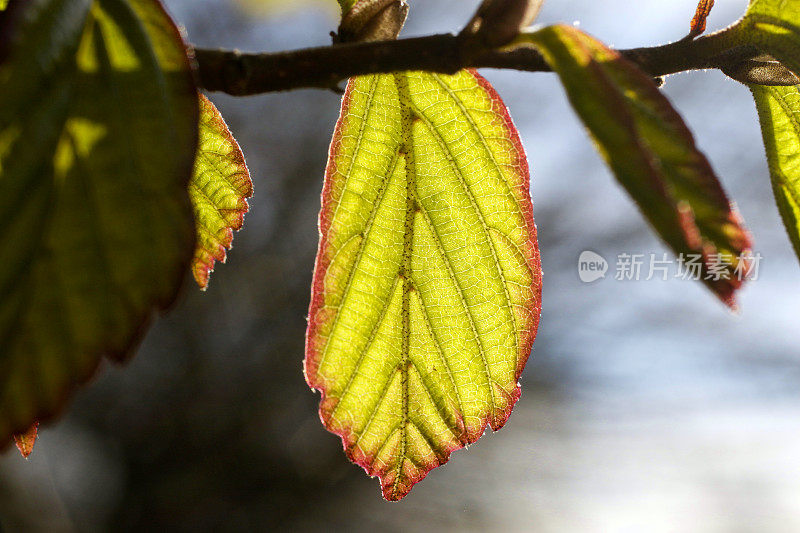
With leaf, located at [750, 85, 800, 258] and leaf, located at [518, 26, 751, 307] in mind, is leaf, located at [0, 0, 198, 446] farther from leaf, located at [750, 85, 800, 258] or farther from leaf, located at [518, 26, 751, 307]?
leaf, located at [750, 85, 800, 258]

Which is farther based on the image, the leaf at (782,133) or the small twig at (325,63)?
the leaf at (782,133)

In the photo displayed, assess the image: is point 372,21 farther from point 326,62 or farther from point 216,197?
point 216,197

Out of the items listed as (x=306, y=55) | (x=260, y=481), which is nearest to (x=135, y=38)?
(x=306, y=55)

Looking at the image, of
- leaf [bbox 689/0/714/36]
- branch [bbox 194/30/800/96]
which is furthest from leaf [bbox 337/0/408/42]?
leaf [bbox 689/0/714/36]

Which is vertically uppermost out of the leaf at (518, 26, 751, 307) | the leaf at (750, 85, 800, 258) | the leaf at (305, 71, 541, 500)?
the leaf at (518, 26, 751, 307)

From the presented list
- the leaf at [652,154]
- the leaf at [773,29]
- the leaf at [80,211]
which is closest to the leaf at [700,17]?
the leaf at [773,29]

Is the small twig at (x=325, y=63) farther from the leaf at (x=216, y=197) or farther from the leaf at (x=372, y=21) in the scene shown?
the leaf at (x=216, y=197)

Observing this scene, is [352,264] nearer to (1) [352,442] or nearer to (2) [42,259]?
(1) [352,442]
